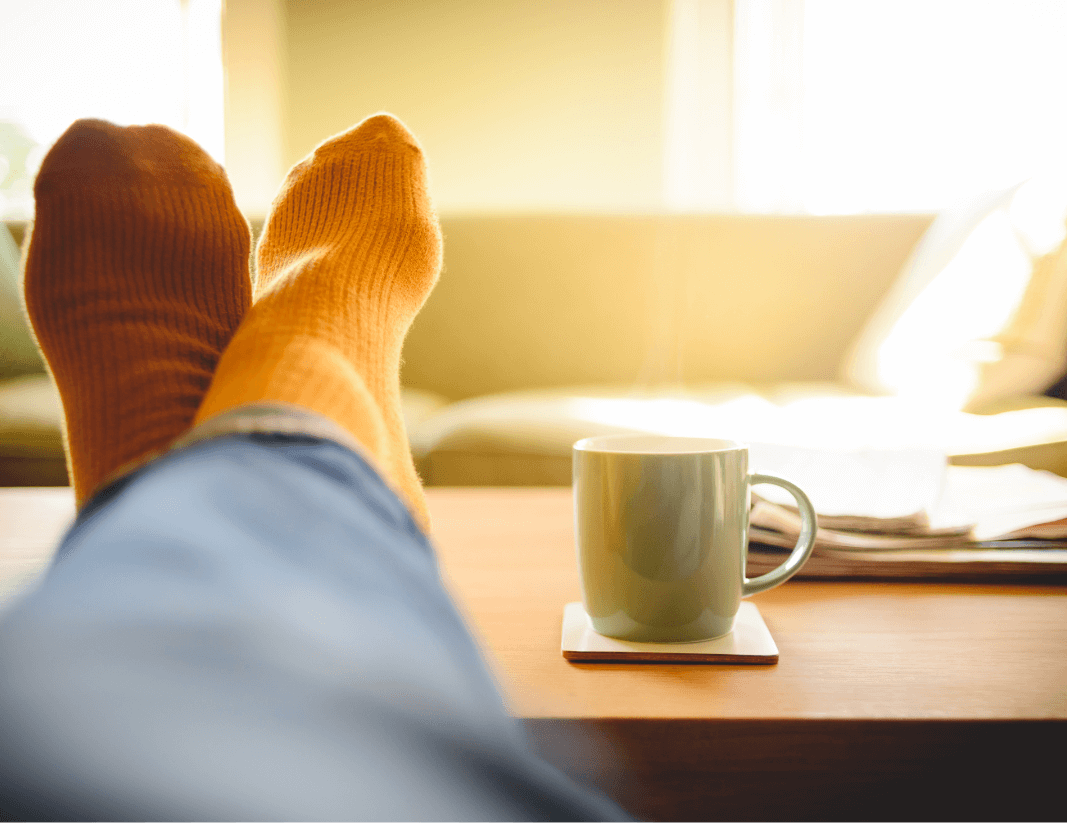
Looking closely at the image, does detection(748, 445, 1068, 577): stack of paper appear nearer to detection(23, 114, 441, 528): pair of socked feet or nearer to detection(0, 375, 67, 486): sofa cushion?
detection(23, 114, 441, 528): pair of socked feet

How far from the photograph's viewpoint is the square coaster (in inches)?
13.8

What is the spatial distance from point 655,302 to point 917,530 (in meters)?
1.08

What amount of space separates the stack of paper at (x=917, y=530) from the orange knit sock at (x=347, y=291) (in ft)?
0.72

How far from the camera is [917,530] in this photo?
492mm

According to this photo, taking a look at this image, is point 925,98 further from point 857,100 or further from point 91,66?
point 91,66

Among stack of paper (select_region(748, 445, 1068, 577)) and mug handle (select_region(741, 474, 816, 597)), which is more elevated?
mug handle (select_region(741, 474, 816, 597))

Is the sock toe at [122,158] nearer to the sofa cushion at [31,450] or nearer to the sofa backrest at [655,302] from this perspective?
the sofa cushion at [31,450]

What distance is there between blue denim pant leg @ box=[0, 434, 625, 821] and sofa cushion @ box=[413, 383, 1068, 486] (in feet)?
2.60

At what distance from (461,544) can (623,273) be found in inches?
42.5

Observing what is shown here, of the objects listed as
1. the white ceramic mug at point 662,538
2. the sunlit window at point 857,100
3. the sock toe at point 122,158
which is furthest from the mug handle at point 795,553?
the sunlit window at point 857,100

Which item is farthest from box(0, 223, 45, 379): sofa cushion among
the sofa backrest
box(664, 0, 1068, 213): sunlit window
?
box(664, 0, 1068, 213): sunlit window

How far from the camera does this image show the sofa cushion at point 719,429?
3.20 feet

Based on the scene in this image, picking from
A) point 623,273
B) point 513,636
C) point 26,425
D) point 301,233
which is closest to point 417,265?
point 301,233

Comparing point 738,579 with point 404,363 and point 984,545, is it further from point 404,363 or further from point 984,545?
point 404,363
